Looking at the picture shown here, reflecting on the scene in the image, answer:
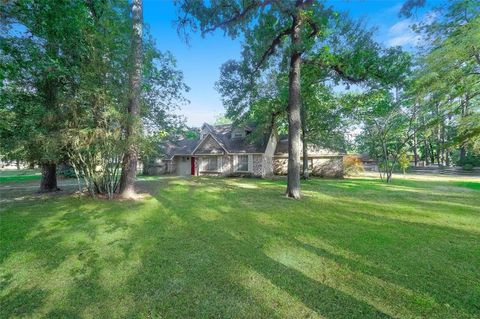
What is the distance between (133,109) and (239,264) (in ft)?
27.5

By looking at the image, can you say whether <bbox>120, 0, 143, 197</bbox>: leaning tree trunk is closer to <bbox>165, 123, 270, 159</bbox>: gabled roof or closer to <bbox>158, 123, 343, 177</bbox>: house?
<bbox>165, 123, 270, 159</bbox>: gabled roof

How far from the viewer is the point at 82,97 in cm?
888

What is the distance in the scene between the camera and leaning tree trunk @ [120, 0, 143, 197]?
30.2ft

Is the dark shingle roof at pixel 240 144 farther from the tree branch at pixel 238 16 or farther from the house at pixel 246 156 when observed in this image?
the tree branch at pixel 238 16

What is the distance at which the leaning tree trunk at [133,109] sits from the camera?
9.20 metres

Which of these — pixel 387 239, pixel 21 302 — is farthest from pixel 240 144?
pixel 21 302

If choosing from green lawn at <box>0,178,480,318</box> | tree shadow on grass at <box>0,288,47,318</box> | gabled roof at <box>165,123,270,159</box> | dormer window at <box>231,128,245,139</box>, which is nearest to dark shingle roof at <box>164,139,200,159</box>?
gabled roof at <box>165,123,270,159</box>

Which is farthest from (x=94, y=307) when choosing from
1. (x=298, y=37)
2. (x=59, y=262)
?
(x=298, y=37)

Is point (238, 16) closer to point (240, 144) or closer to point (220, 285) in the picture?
point (220, 285)

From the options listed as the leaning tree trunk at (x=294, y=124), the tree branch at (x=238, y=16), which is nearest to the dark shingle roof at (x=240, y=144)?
the leaning tree trunk at (x=294, y=124)

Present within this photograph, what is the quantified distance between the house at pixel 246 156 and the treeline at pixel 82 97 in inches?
441

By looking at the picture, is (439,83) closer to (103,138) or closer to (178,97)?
(178,97)

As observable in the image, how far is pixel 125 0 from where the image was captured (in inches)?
423

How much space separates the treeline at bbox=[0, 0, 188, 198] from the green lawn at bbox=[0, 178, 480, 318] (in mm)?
2675
